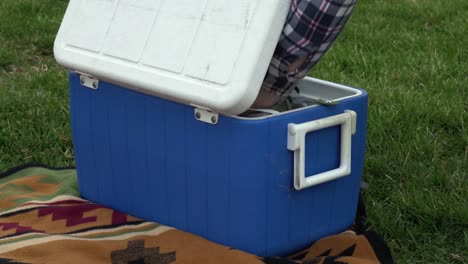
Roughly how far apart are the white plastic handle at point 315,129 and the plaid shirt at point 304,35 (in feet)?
0.42

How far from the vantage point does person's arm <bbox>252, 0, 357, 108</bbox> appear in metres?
1.83

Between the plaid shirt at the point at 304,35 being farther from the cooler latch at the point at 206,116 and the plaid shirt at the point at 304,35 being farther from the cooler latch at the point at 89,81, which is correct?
the cooler latch at the point at 89,81

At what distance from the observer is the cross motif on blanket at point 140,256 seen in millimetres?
1922

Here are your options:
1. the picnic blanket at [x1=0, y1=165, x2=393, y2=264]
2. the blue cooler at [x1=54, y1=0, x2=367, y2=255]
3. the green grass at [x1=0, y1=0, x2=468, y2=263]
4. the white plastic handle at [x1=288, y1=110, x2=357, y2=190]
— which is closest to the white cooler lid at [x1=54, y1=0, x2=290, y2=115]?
the blue cooler at [x1=54, y1=0, x2=367, y2=255]

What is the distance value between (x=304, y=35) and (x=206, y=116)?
0.27m

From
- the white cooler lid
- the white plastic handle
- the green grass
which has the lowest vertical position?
the green grass

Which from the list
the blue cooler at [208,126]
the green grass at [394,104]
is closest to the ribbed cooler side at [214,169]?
the blue cooler at [208,126]

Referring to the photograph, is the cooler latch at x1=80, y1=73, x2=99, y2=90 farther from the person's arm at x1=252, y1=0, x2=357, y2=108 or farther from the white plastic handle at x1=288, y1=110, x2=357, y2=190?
the white plastic handle at x1=288, y1=110, x2=357, y2=190

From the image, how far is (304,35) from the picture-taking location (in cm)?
185

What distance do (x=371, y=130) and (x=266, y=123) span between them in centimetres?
94

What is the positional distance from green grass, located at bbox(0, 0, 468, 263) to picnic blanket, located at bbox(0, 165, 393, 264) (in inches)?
6.3

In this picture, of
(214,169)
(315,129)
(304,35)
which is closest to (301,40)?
(304,35)

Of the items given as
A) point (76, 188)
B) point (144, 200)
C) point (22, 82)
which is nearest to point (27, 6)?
point (22, 82)

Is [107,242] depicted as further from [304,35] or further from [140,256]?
[304,35]
